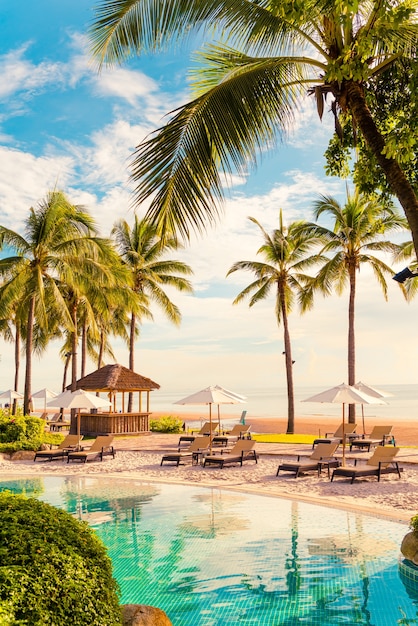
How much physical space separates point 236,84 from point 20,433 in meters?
17.5

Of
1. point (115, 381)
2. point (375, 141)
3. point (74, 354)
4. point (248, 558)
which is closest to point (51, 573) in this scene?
point (375, 141)

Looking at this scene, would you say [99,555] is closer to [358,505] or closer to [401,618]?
[401,618]

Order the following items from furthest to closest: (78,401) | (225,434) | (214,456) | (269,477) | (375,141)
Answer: (225,434), (78,401), (214,456), (269,477), (375,141)

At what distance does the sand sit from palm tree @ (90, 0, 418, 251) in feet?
23.4


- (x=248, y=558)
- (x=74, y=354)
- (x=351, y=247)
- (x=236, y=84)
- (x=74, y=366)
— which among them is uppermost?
(x=351, y=247)

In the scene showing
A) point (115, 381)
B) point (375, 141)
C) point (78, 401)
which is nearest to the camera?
point (375, 141)

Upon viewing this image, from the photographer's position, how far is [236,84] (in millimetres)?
6328

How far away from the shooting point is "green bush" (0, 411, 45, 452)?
20062mm

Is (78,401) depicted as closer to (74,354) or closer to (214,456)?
(214,456)

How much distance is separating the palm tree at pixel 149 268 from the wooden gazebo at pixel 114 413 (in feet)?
17.5

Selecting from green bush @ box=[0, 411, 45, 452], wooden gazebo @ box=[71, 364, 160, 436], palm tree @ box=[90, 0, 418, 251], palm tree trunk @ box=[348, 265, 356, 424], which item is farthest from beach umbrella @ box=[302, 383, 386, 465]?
wooden gazebo @ box=[71, 364, 160, 436]

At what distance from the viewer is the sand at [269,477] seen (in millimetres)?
11906

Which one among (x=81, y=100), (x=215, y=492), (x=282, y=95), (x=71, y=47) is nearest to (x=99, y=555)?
(x=282, y=95)

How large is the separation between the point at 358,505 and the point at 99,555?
8.65 meters
